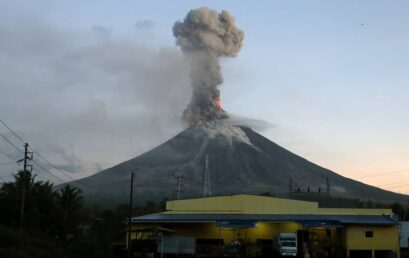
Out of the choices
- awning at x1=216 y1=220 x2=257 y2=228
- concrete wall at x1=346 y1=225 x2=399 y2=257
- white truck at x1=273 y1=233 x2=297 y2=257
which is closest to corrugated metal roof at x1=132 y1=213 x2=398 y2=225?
concrete wall at x1=346 y1=225 x2=399 y2=257

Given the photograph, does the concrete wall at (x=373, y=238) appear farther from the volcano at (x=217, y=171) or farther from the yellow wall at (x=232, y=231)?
the volcano at (x=217, y=171)

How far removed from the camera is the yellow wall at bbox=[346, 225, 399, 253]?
49.7m

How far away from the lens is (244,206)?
184 feet

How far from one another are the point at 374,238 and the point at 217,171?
103 meters

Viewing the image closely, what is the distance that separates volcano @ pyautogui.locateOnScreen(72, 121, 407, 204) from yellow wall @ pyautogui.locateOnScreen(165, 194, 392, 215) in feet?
218

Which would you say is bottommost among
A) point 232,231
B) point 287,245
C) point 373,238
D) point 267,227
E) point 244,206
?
point 287,245

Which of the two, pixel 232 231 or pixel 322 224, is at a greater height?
pixel 322 224

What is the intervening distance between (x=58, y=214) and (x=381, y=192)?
103635 mm

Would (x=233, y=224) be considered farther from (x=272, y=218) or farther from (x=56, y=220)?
(x=56, y=220)

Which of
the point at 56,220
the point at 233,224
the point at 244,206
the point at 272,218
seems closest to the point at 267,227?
the point at 272,218

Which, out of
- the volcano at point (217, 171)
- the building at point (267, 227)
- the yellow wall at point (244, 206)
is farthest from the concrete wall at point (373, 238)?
the volcano at point (217, 171)

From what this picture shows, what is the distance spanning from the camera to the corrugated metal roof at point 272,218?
5012 centimetres

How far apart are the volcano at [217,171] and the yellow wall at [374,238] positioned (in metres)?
73.1

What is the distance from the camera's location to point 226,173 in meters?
150
